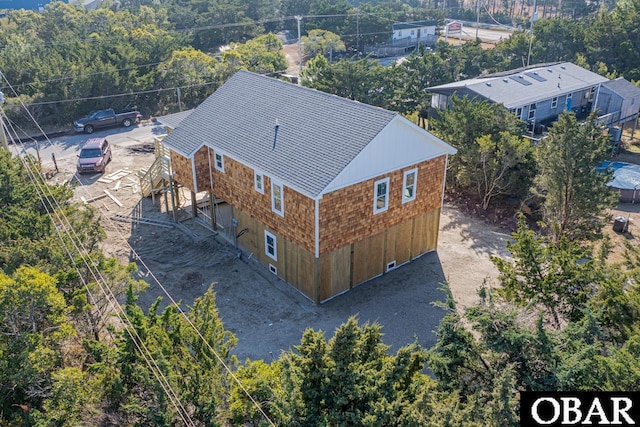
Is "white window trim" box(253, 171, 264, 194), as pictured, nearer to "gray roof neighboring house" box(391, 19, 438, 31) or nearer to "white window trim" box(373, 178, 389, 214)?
"white window trim" box(373, 178, 389, 214)

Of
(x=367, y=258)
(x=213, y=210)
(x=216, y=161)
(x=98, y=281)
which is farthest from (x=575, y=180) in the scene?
(x=98, y=281)

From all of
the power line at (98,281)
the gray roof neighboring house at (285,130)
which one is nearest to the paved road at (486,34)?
the gray roof neighboring house at (285,130)

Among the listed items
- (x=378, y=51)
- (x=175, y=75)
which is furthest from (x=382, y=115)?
(x=378, y=51)

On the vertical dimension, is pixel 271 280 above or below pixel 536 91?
below

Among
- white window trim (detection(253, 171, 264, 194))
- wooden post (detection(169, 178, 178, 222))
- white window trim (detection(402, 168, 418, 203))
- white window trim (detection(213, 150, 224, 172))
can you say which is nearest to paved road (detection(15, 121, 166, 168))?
wooden post (detection(169, 178, 178, 222))

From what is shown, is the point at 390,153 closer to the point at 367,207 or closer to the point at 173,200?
the point at 367,207

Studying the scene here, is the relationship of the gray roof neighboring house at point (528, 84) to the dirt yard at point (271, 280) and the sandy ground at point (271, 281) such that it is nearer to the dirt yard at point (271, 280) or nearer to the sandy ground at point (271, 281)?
the dirt yard at point (271, 280)
